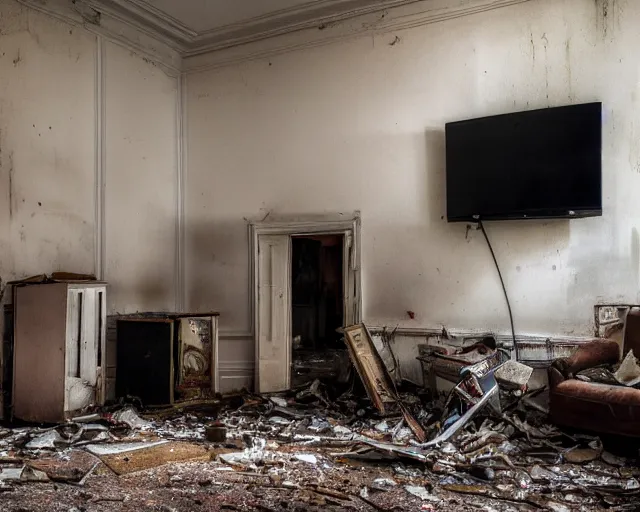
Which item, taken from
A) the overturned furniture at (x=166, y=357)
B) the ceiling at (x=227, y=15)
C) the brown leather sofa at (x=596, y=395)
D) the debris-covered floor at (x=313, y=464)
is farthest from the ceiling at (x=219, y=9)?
the brown leather sofa at (x=596, y=395)

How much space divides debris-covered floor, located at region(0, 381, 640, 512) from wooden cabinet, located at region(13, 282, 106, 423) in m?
0.22

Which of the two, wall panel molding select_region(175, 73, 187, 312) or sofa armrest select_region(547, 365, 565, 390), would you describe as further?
wall panel molding select_region(175, 73, 187, 312)

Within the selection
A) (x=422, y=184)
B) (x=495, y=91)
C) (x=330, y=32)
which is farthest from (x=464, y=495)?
(x=330, y=32)

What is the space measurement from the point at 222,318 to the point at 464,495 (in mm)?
3715

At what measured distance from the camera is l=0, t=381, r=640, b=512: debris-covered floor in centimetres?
305

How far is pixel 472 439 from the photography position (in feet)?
13.1

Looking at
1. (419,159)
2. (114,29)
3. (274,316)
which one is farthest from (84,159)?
(419,159)

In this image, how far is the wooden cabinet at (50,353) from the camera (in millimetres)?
4531

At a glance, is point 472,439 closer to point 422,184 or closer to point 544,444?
point 544,444

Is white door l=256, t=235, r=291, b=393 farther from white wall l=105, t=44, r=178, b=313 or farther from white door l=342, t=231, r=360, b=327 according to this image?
white wall l=105, t=44, r=178, b=313

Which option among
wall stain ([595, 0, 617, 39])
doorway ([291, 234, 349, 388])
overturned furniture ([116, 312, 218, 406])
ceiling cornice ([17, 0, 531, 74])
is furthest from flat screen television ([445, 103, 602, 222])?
doorway ([291, 234, 349, 388])

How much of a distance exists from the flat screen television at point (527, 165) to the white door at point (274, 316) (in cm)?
184

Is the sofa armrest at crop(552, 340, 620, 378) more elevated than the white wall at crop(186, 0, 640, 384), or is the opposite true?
the white wall at crop(186, 0, 640, 384)

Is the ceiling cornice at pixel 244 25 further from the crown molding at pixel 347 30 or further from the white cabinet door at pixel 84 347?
the white cabinet door at pixel 84 347
